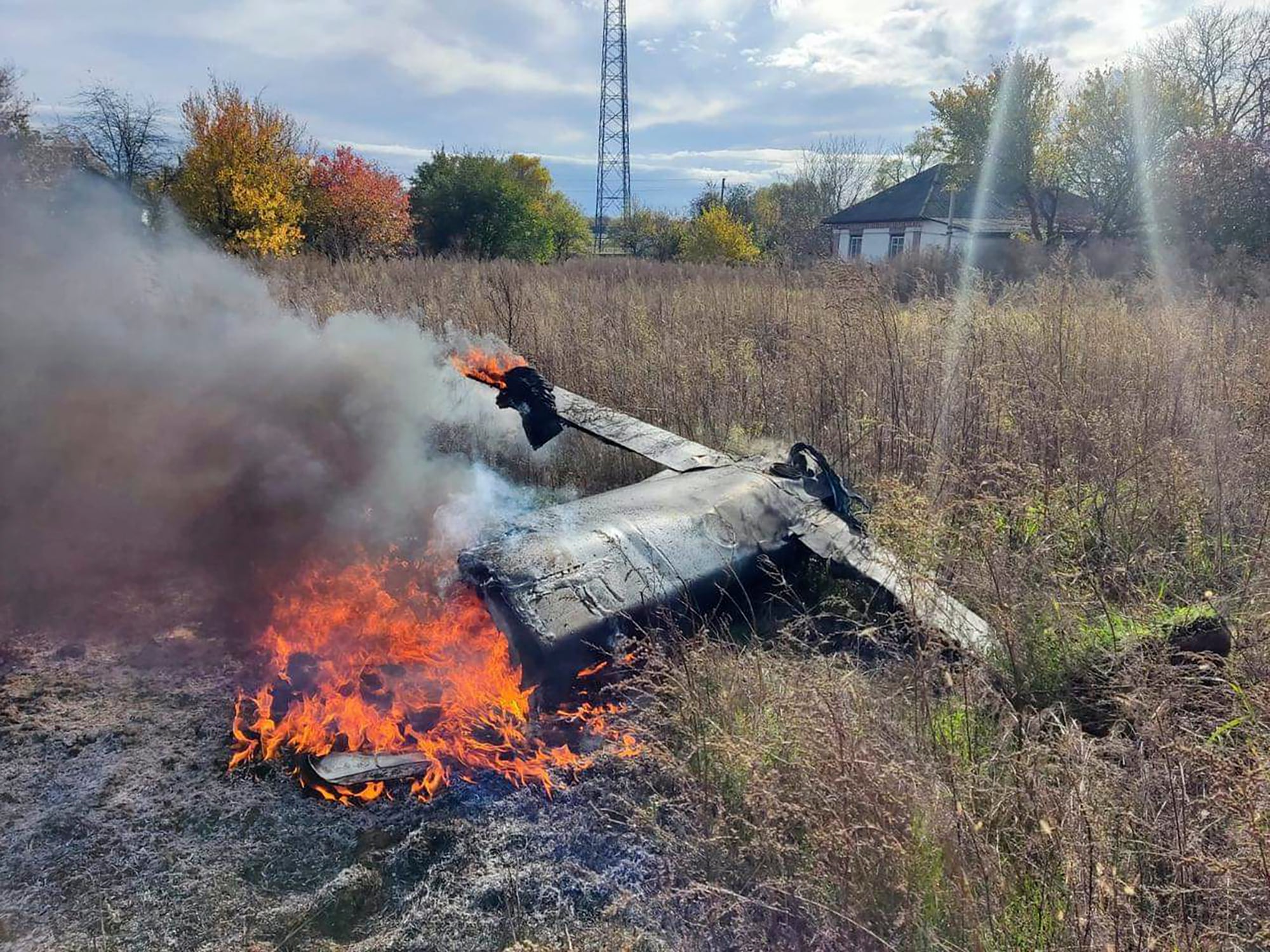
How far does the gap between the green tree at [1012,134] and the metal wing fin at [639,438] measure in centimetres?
2703

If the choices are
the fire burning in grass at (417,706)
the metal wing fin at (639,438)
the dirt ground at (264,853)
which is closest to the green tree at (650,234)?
the metal wing fin at (639,438)

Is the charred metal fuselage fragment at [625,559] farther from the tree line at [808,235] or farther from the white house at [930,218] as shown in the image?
the white house at [930,218]

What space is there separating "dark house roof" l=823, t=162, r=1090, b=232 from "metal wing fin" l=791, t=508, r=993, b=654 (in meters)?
30.8

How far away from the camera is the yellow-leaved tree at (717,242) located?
77.6 feet

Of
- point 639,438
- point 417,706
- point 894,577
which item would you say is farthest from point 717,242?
point 417,706

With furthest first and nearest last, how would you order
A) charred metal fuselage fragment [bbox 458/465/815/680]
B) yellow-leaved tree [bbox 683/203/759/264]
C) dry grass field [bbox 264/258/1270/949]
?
1. yellow-leaved tree [bbox 683/203/759/264]
2. charred metal fuselage fragment [bbox 458/465/815/680]
3. dry grass field [bbox 264/258/1270/949]

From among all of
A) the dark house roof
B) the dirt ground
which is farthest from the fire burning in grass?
the dark house roof

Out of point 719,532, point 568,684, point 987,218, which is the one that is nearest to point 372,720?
point 568,684

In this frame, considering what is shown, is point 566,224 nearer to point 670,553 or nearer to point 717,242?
point 717,242

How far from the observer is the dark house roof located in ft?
97.6

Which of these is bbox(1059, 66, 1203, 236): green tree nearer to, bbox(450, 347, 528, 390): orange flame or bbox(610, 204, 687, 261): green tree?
bbox(610, 204, 687, 261): green tree

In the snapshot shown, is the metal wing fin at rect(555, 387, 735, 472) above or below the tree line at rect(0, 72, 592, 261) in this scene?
below

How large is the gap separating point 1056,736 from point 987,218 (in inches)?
1367

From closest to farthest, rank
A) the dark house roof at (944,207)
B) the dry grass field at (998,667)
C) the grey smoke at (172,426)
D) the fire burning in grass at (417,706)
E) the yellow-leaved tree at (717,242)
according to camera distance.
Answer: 1. the dry grass field at (998,667)
2. the fire burning in grass at (417,706)
3. the grey smoke at (172,426)
4. the yellow-leaved tree at (717,242)
5. the dark house roof at (944,207)
